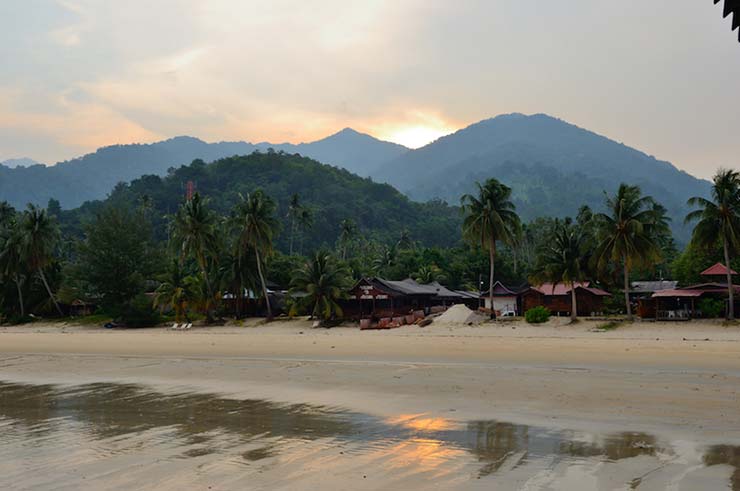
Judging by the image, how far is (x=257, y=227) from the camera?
53938mm

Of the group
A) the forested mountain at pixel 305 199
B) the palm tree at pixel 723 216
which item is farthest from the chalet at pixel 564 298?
the forested mountain at pixel 305 199

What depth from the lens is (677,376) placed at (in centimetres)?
2002

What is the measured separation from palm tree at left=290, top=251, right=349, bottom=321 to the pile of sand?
27.0 feet

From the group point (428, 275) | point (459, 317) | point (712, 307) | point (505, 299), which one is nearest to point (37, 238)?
point (428, 275)

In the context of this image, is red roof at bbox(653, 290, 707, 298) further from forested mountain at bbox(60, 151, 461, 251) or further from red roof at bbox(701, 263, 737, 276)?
forested mountain at bbox(60, 151, 461, 251)

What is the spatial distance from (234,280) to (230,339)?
1466 centimetres

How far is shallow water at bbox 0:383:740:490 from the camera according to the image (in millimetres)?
9102

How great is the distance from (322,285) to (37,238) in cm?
2989

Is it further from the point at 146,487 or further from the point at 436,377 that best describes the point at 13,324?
the point at 146,487

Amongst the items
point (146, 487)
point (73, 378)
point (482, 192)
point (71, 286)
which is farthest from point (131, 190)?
point (146, 487)

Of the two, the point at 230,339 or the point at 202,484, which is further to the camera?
the point at 230,339

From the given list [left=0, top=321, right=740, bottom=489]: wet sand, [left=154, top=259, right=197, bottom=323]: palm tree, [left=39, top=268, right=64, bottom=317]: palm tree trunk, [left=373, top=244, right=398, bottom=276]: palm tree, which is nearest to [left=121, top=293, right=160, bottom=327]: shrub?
[left=154, top=259, right=197, bottom=323]: palm tree

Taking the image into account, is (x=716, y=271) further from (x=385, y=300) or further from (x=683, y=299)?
(x=385, y=300)

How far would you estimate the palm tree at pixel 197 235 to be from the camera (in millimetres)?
54688
